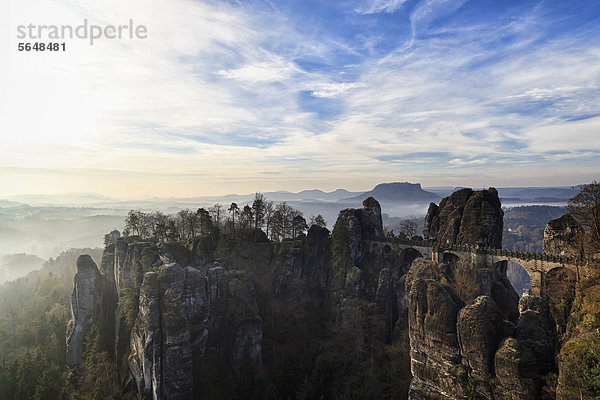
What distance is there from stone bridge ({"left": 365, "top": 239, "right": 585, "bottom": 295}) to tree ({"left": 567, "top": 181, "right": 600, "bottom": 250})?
717 cm

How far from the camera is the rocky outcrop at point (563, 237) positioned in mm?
30763

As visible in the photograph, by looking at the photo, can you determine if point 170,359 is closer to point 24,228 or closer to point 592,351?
point 592,351

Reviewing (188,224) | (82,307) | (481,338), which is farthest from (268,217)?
(481,338)

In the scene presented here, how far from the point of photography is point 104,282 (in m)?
43.4

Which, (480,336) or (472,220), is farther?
(472,220)

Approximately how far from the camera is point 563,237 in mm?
32250

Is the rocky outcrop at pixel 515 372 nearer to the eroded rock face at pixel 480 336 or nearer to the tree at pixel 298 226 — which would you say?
the eroded rock face at pixel 480 336

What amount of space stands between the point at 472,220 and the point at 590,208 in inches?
863

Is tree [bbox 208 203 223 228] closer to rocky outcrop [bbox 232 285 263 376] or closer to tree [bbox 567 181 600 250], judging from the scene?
rocky outcrop [bbox 232 285 263 376]

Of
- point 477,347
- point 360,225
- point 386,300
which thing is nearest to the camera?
point 477,347

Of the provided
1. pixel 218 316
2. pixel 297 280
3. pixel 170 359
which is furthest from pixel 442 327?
pixel 297 280

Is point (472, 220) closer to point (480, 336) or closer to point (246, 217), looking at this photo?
point (480, 336)

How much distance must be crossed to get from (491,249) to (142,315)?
42963mm

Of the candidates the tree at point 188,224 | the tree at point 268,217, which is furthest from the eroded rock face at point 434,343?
the tree at point 188,224
